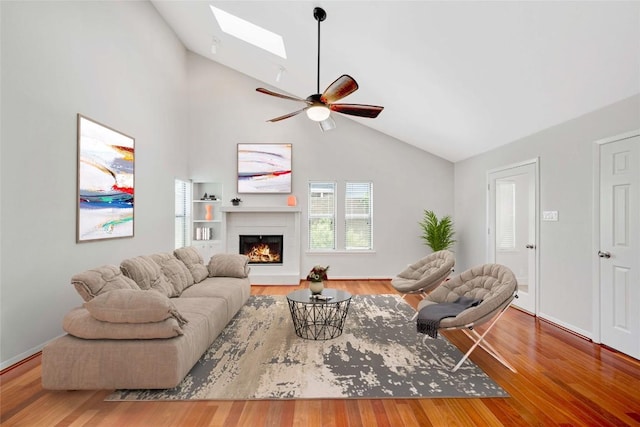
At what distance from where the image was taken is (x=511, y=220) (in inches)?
223

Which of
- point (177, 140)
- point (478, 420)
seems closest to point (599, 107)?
point (478, 420)

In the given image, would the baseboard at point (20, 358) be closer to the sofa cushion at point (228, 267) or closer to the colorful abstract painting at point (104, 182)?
the colorful abstract painting at point (104, 182)

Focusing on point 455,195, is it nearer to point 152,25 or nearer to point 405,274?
point 405,274

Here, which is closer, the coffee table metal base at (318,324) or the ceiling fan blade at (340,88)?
the ceiling fan blade at (340,88)

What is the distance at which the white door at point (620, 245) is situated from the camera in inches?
130

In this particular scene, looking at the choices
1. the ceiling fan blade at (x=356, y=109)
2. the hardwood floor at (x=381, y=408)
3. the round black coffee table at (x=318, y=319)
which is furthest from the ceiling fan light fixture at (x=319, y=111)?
the hardwood floor at (x=381, y=408)

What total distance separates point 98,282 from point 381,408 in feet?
7.91

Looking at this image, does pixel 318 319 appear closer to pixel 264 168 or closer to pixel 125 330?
pixel 125 330

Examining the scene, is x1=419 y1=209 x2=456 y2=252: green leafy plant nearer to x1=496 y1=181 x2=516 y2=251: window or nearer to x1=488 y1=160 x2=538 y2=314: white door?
x1=488 y1=160 x2=538 y2=314: white door

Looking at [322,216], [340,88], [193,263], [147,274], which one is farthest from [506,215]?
[147,274]

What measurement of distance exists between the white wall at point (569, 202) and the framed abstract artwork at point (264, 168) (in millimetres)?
4201

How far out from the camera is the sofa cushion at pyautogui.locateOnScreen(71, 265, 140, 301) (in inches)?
109

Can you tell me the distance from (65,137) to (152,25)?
10.0 ft

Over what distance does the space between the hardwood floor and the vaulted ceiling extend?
268 centimetres
